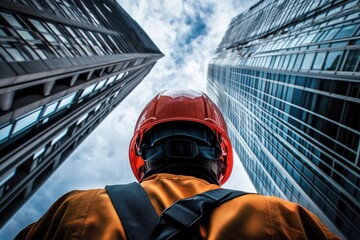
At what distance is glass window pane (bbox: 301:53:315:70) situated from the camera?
74.3 feet

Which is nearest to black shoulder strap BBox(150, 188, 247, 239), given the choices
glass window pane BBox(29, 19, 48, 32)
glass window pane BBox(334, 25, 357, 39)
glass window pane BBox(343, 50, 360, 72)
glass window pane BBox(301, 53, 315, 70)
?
glass window pane BBox(29, 19, 48, 32)

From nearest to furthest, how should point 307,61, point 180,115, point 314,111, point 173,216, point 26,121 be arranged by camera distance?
point 173,216, point 180,115, point 26,121, point 314,111, point 307,61

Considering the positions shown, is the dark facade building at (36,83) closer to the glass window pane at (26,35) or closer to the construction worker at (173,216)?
the glass window pane at (26,35)

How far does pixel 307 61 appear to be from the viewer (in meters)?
23.2

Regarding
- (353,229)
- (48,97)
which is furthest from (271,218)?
(353,229)

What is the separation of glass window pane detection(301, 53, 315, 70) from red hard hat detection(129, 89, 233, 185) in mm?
20429

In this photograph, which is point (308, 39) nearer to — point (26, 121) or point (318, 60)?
point (318, 60)

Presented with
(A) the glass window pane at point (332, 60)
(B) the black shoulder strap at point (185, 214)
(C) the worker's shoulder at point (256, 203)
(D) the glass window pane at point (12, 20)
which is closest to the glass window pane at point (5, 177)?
(D) the glass window pane at point (12, 20)

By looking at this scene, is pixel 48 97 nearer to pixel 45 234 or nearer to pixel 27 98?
pixel 27 98

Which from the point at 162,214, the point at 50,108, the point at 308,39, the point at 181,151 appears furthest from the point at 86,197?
the point at 308,39

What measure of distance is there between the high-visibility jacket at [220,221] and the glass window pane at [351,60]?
18.7 m

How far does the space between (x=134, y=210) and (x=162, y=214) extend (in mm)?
322

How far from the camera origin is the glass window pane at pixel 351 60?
54.6 feet

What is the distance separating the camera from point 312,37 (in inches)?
943
